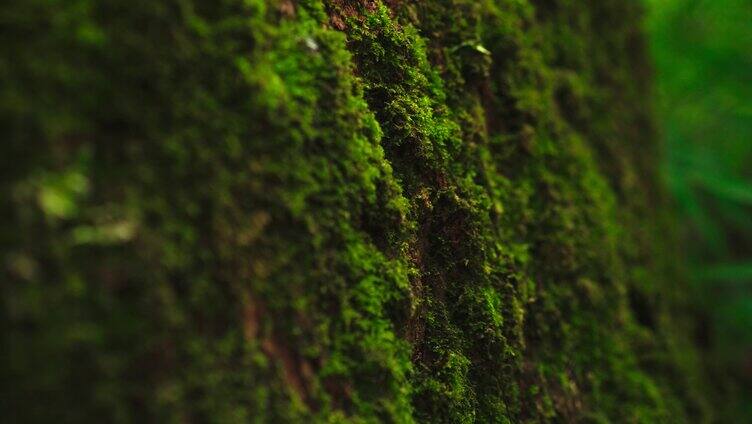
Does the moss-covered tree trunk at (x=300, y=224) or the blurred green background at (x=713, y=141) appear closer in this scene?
the moss-covered tree trunk at (x=300, y=224)

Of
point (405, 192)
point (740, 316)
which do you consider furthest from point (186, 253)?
point (740, 316)

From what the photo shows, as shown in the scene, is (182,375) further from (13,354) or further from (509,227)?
(509,227)

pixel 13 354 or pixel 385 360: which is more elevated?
pixel 13 354

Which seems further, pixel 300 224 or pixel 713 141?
pixel 713 141

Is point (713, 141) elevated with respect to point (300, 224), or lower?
lower

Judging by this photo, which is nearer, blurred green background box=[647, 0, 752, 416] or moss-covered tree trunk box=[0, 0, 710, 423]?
moss-covered tree trunk box=[0, 0, 710, 423]
